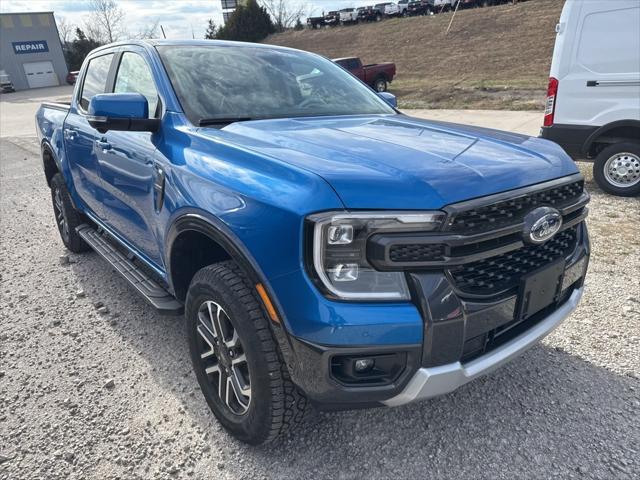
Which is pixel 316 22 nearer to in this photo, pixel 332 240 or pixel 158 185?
pixel 158 185

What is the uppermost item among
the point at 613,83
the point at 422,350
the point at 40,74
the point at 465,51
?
the point at 613,83

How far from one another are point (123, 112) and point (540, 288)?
7.08 feet

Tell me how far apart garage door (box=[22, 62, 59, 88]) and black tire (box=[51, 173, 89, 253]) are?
49.4 meters

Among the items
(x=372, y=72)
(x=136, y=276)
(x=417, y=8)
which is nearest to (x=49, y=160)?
(x=136, y=276)

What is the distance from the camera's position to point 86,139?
3.62 metres

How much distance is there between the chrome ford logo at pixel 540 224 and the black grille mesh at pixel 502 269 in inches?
2.9

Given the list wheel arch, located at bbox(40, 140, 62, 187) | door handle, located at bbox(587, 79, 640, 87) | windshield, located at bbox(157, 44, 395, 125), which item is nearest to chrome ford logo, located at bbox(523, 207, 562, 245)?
windshield, located at bbox(157, 44, 395, 125)

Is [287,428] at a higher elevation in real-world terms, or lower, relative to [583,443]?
higher

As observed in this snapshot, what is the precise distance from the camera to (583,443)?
2221 millimetres

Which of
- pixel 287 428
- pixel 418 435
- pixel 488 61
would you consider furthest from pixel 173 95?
pixel 488 61

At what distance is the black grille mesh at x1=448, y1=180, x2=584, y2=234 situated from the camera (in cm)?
175

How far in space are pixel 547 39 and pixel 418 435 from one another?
95.5 feet

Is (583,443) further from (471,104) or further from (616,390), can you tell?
(471,104)

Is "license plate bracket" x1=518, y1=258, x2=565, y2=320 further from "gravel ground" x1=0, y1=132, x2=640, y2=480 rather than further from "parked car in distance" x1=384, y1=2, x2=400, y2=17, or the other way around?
"parked car in distance" x1=384, y1=2, x2=400, y2=17
